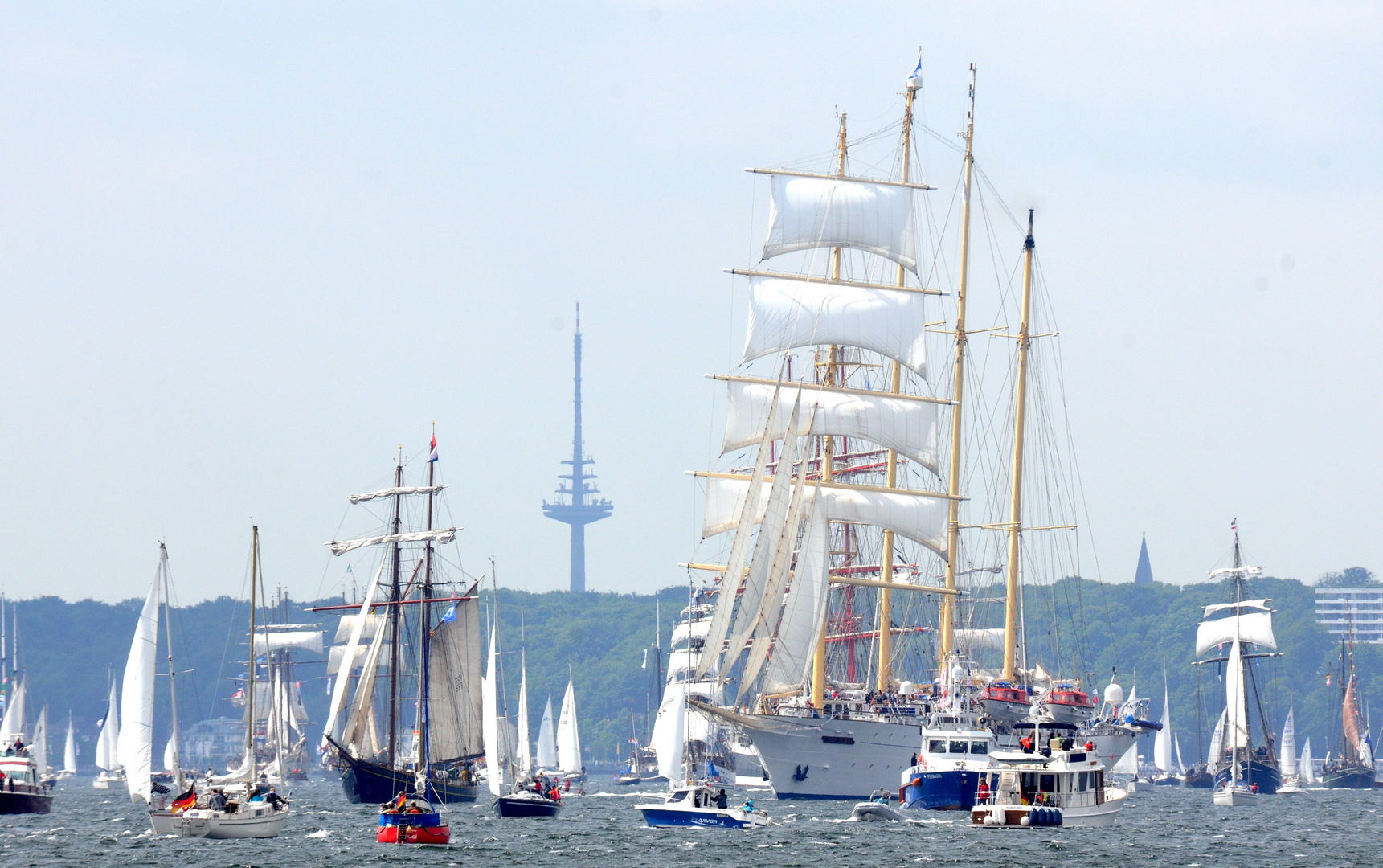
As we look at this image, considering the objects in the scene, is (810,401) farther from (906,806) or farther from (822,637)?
(906,806)

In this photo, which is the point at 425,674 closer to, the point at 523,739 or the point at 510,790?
the point at 510,790

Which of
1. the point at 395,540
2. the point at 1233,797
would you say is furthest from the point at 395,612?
the point at 1233,797

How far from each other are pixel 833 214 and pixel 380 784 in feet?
124

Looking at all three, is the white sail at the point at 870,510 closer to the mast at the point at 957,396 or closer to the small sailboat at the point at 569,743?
the mast at the point at 957,396

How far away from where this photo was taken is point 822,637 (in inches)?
4085

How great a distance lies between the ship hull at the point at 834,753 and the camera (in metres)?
104

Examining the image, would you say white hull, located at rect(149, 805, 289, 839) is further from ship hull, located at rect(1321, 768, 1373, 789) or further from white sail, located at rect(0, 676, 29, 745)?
ship hull, located at rect(1321, 768, 1373, 789)

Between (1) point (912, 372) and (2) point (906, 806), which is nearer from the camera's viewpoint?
(2) point (906, 806)

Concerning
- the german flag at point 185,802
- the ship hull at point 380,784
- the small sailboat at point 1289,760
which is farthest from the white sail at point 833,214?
the small sailboat at point 1289,760

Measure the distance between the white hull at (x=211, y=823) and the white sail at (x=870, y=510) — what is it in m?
36.3

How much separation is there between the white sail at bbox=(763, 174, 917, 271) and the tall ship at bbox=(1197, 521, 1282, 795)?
3633cm

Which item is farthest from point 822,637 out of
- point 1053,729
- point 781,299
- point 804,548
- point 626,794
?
point 626,794

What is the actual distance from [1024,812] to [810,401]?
36.7m

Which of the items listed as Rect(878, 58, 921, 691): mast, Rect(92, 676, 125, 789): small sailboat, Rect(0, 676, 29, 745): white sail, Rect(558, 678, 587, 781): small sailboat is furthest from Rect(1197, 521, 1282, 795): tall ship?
Rect(92, 676, 125, 789): small sailboat
